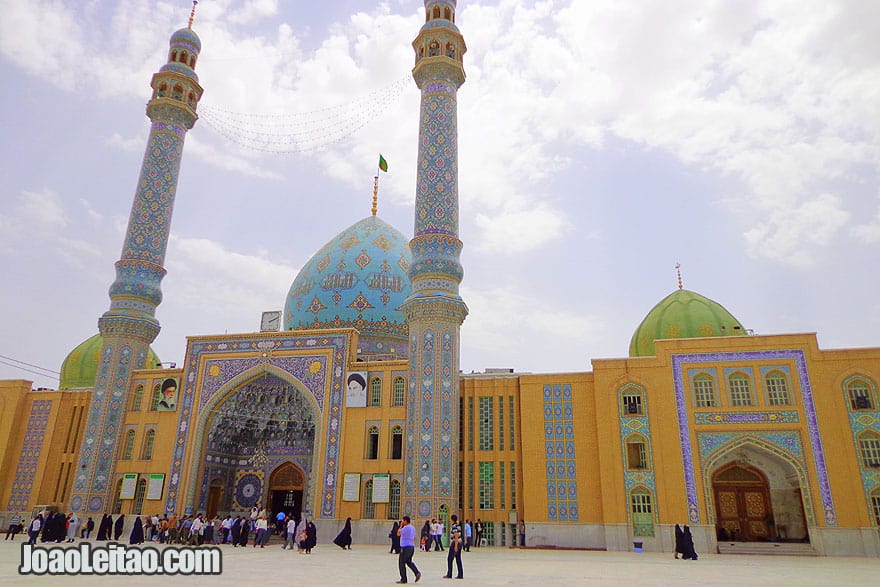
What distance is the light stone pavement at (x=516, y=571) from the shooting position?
31.1ft

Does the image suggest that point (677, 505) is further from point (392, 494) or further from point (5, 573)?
point (5, 573)

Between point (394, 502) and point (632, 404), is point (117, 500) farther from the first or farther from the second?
point (632, 404)

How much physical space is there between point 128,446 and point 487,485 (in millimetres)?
13658

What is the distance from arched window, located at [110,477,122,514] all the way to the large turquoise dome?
30.7 ft

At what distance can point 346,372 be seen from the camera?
2281 centimetres

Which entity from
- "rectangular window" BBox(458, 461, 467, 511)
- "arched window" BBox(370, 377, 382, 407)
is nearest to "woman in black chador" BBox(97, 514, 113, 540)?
"arched window" BBox(370, 377, 382, 407)

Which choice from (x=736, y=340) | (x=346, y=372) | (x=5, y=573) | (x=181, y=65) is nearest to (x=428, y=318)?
(x=346, y=372)

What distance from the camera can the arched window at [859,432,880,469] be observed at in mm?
18344

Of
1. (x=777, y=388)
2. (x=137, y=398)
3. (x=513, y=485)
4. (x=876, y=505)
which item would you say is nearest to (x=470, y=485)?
(x=513, y=485)

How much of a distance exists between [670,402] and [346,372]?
11097mm

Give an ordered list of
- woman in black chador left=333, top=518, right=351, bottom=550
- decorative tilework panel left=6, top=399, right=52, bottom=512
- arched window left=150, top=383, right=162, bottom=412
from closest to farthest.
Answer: woman in black chador left=333, top=518, right=351, bottom=550
decorative tilework panel left=6, top=399, right=52, bottom=512
arched window left=150, top=383, right=162, bottom=412

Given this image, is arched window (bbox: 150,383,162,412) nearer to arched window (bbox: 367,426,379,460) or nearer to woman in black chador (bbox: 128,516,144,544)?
woman in black chador (bbox: 128,516,144,544)

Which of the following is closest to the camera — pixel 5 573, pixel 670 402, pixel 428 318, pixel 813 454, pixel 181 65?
pixel 5 573

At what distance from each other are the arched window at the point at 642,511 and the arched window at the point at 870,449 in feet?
20.3
